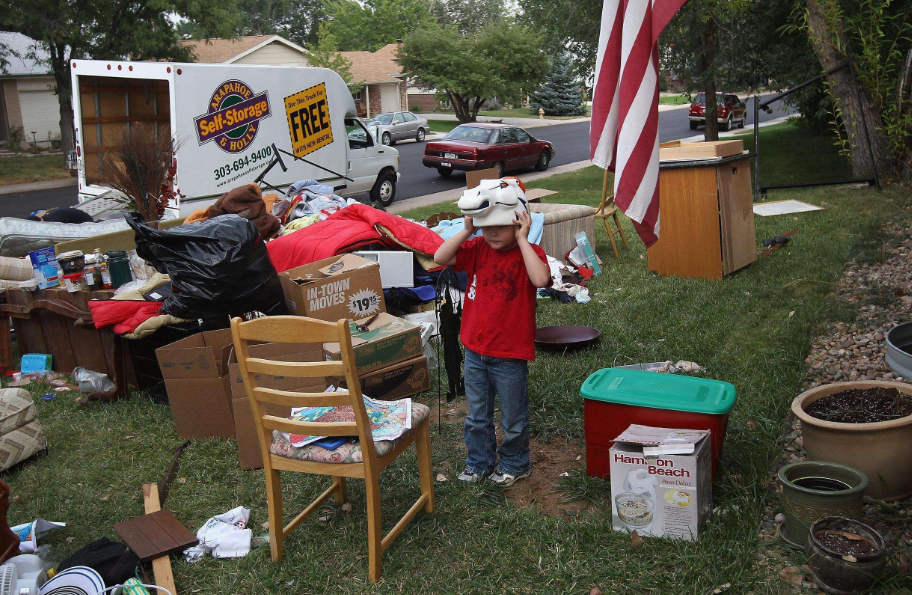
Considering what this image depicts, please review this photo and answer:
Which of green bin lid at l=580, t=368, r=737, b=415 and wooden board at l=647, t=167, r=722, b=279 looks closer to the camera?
green bin lid at l=580, t=368, r=737, b=415

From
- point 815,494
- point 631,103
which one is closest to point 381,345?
point 631,103

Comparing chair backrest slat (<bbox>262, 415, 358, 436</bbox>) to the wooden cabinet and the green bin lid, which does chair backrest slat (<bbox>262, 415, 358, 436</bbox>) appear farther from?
the wooden cabinet

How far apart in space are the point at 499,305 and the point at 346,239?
3222 mm

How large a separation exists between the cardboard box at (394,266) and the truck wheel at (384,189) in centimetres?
789

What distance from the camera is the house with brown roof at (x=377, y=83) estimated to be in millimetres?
41844

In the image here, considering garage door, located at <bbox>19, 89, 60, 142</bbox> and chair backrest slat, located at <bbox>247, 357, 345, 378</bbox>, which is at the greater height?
garage door, located at <bbox>19, 89, 60, 142</bbox>

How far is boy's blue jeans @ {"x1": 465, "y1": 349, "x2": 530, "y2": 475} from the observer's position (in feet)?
11.9

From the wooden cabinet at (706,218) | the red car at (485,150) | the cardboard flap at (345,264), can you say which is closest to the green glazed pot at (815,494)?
the cardboard flap at (345,264)

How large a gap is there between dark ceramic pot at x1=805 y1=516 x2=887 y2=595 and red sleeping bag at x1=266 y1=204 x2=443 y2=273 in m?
4.31

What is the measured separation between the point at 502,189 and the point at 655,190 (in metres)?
0.70

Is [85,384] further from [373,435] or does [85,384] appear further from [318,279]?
[373,435]

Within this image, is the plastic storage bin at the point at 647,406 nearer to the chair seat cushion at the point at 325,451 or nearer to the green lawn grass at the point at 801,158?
the chair seat cushion at the point at 325,451

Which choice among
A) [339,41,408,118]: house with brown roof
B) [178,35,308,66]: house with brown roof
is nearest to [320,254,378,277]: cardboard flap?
[178,35,308,66]: house with brown roof

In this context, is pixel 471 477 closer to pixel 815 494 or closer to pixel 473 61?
pixel 815 494
